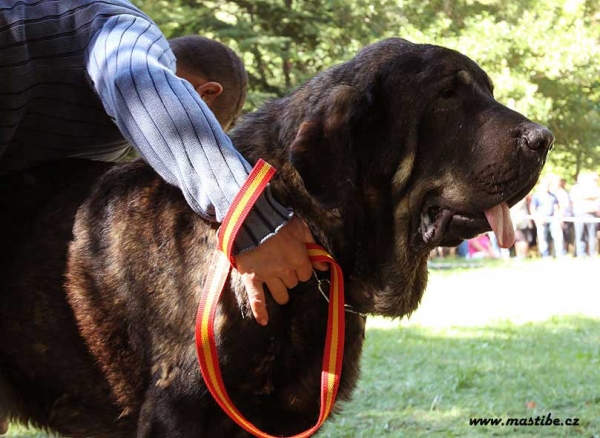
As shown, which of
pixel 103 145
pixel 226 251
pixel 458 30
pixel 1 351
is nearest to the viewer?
pixel 226 251

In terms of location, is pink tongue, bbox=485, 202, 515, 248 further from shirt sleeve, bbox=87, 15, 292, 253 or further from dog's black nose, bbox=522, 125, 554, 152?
shirt sleeve, bbox=87, 15, 292, 253

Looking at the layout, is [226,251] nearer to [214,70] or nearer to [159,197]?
[159,197]

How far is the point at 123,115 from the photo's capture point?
9.66ft

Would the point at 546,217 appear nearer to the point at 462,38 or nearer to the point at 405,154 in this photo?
the point at 462,38

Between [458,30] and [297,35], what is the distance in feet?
32.0

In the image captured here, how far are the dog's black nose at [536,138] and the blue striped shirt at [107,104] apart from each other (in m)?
0.81

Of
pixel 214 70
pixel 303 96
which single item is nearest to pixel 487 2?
pixel 214 70

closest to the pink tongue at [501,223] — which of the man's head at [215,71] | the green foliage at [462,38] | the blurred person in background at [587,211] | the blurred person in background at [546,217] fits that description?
the man's head at [215,71]

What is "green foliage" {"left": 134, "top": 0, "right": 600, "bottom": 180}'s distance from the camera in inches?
710

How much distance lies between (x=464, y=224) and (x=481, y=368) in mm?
5167

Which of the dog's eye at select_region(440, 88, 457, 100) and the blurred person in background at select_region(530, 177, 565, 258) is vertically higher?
the dog's eye at select_region(440, 88, 457, 100)

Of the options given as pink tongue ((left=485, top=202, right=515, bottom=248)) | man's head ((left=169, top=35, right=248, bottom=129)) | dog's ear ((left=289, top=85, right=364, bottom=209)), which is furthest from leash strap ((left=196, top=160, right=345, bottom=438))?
man's head ((left=169, top=35, right=248, bottom=129))

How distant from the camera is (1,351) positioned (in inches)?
133

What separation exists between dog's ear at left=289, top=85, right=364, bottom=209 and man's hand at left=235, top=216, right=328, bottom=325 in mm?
142
